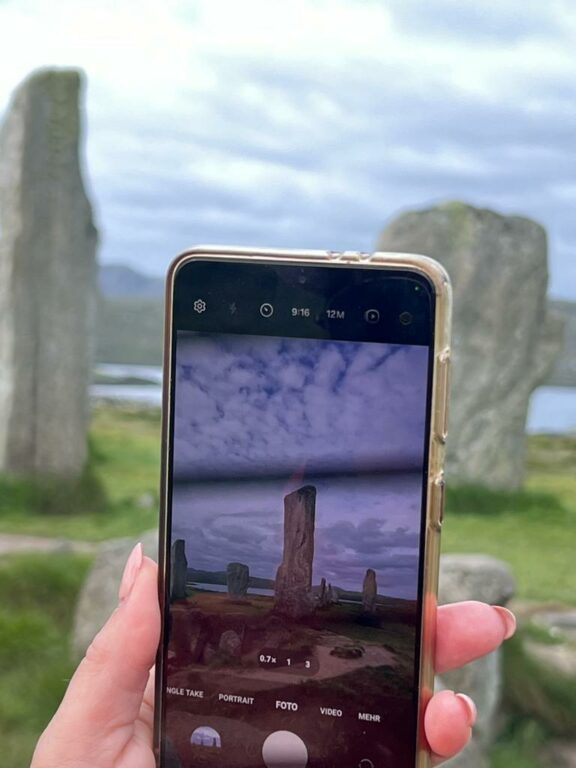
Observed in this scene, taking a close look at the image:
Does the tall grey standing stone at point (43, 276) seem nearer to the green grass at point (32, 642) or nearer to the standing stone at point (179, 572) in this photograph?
the green grass at point (32, 642)

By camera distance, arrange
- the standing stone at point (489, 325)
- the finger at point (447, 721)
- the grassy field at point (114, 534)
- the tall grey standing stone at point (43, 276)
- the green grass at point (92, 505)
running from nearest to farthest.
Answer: the finger at point (447, 721)
the grassy field at point (114, 534)
the green grass at point (92, 505)
the tall grey standing stone at point (43, 276)
the standing stone at point (489, 325)

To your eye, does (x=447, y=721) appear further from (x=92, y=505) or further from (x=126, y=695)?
(x=92, y=505)

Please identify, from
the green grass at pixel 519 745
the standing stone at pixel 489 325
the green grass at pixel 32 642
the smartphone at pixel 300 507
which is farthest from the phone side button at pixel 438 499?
the standing stone at pixel 489 325

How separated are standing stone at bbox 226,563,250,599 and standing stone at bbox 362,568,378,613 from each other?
0.31 ft

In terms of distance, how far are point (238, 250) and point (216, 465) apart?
17cm

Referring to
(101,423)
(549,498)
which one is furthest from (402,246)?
(101,423)

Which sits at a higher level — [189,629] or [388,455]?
[388,455]

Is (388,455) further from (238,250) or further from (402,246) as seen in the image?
(402,246)

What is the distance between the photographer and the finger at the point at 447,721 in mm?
750

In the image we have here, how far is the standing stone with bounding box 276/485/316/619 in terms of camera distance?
76 cm

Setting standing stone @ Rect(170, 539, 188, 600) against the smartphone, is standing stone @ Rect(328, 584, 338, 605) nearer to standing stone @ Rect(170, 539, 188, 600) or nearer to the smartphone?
the smartphone

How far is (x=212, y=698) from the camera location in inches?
31.1

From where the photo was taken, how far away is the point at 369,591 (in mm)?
767

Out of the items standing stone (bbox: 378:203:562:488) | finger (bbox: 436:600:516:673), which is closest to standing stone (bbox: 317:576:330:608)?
finger (bbox: 436:600:516:673)
